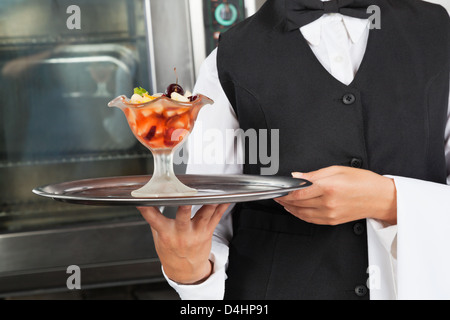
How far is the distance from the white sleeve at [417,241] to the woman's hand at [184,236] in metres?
0.28

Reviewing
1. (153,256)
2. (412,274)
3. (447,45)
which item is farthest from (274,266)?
(153,256)

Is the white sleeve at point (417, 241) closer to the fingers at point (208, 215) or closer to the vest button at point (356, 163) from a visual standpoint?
the vest button at point (356, 163)

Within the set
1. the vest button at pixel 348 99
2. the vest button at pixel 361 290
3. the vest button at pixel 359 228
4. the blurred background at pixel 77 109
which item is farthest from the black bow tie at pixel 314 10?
the blurred background at pixel 77 109

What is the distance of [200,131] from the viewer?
1022 mm

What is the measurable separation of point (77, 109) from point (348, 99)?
A: 955 millimetres

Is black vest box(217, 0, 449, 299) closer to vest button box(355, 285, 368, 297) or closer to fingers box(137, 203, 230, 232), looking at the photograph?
vest button box(355, 285, 368, 297)

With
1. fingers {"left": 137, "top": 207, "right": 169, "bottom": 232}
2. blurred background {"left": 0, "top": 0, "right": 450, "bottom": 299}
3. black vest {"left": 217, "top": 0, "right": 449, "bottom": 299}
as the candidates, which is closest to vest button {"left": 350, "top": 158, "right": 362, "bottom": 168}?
black vest {"left": 217, "top": 0, "right": 449, "bottom": 299}

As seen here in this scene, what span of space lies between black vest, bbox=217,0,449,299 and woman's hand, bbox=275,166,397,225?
94 millimetres

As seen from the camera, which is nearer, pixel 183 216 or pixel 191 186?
pixel 183 216

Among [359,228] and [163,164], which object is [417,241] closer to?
[359,228]

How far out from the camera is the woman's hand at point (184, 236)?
2.52 ft

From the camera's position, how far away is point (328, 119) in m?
0.93

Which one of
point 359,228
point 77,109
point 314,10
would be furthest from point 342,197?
point 77,109

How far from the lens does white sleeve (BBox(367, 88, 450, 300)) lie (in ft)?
2.76
